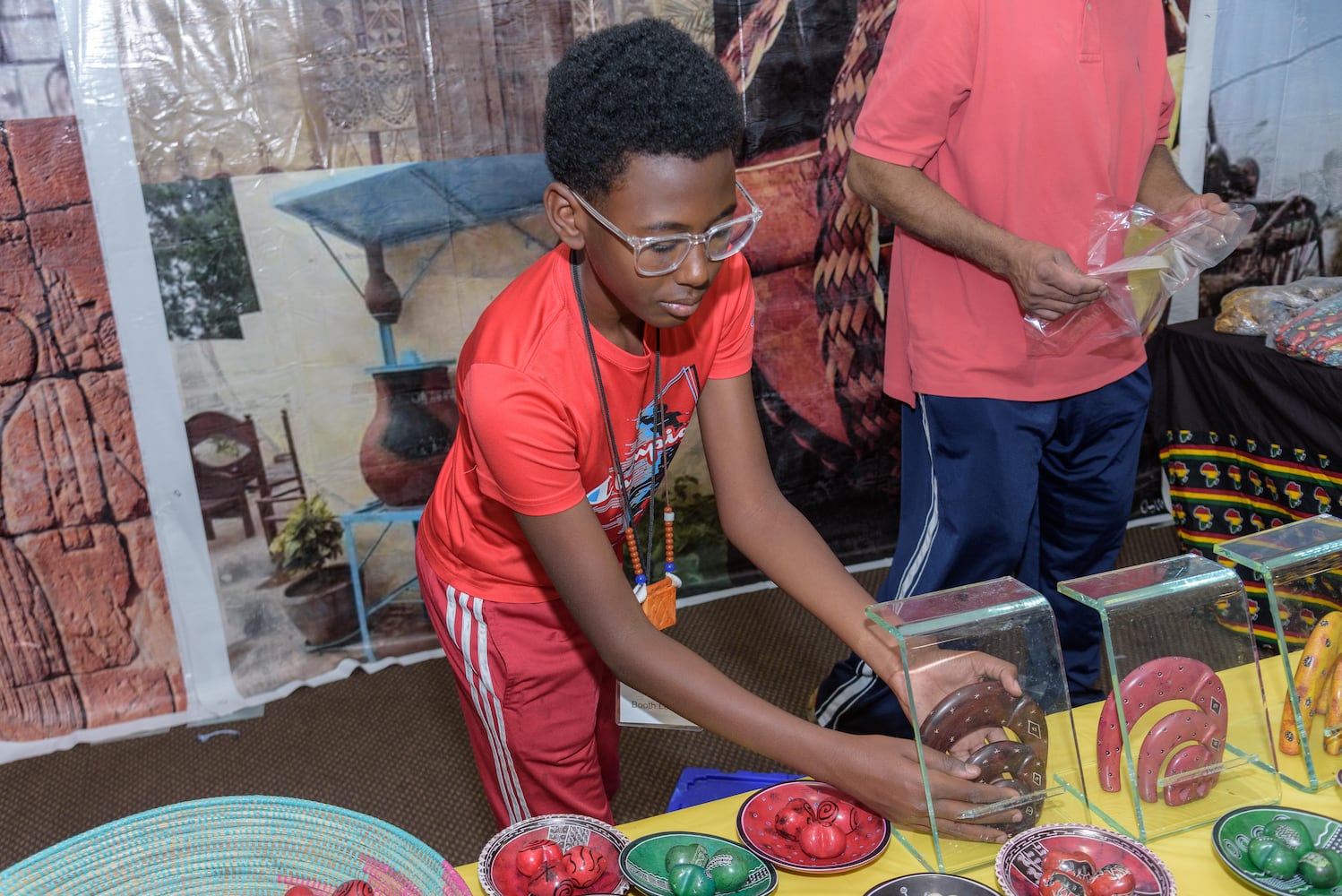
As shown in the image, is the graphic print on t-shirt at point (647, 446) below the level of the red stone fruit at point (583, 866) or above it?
above

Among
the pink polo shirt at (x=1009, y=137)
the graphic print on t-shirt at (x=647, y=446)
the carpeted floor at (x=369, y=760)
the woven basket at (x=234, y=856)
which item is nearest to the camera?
the woven basket at (x=234, y=856)

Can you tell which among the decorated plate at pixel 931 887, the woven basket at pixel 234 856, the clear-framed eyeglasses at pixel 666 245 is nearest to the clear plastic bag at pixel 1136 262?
the clear-framed eyeglasses at pixel 666 245

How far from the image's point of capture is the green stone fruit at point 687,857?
3.36 feet

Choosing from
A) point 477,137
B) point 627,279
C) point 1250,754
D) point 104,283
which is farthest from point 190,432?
point 1250,754

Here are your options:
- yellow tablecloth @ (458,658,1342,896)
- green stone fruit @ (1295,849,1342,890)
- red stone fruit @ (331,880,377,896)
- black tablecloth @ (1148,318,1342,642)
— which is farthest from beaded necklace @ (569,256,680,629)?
black tablecloth @ (1148,318,1342,642)

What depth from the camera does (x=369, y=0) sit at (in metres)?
2.43

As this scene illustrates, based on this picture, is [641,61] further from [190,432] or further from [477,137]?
[190,432]

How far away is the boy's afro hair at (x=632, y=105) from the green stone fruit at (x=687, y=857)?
0.67m

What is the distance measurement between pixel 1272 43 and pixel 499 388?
288cm

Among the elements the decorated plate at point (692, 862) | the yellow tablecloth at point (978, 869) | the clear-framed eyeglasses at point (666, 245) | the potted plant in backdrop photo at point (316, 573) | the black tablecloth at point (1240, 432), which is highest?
the clear-framed eyeglasses at point (666, 245)

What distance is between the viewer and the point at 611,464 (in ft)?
4.50

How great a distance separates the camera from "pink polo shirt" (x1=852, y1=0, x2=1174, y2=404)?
5.61 ft

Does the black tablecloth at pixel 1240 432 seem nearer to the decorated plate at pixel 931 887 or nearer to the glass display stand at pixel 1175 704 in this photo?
the glass display stand at pixel 1175 704

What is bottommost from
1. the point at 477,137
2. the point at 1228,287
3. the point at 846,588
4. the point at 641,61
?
the point at 1228,287
